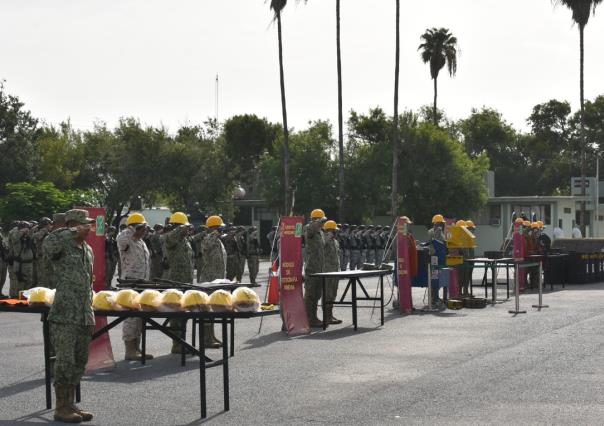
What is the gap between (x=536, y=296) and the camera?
88.8 ft

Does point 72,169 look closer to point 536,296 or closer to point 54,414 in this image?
point 536,296

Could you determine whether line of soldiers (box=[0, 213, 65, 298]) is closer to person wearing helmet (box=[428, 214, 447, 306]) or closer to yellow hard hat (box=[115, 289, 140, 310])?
person wearing helmet (box=[428, 214, 447, 306])

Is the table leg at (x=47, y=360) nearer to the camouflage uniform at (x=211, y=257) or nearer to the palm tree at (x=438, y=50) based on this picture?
the camouflage uniform at (x=211, y=257)

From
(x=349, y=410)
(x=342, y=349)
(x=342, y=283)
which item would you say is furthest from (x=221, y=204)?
(x=349, y=410)

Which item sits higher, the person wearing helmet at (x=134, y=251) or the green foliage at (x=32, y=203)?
the green foliage at (x=32, y=203)

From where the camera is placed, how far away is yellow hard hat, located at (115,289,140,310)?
36.2ft

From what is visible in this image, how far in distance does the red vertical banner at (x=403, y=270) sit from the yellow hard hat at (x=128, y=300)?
38.2ft

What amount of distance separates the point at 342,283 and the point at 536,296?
7.79 m

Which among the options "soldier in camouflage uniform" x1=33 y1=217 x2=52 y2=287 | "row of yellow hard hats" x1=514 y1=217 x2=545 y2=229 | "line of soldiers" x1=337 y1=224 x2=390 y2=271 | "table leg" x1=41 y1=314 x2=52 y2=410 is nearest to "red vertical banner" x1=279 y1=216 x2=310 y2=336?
"table leg" x1=41 y1=314 x2=52 y2=410

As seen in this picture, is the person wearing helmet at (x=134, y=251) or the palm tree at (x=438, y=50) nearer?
the person wearing helmet at (x=134, y=251)

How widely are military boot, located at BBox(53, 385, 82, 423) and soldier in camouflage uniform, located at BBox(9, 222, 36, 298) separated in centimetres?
1628

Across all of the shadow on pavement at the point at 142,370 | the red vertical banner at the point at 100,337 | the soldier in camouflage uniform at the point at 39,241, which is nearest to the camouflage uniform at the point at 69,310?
the shadow on pavement at the point at 142,370

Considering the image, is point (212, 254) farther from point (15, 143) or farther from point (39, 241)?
point (15, 143)

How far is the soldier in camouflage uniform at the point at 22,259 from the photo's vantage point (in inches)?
1014
